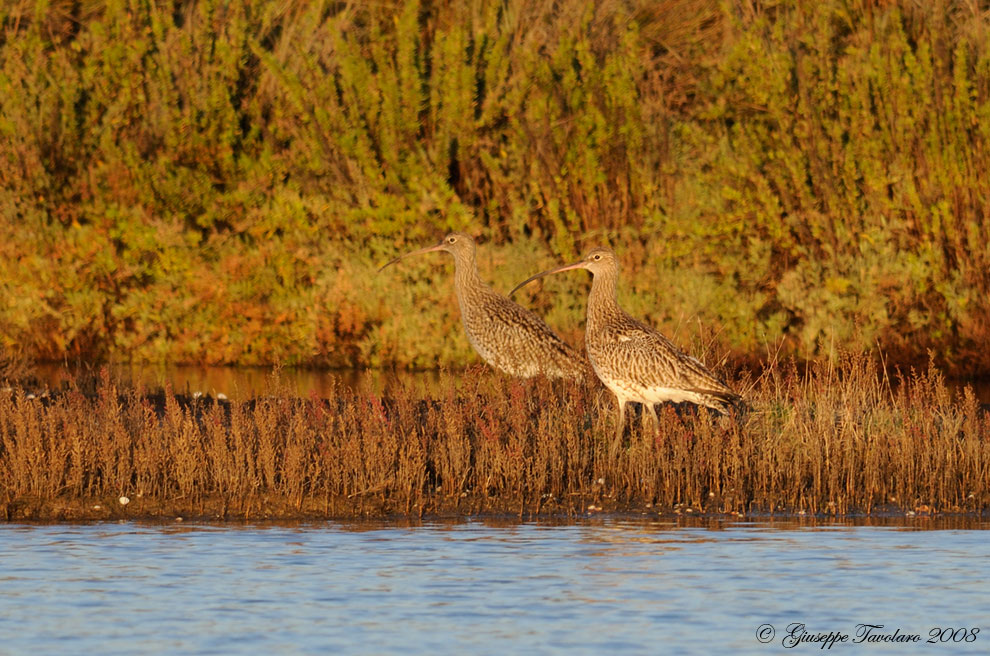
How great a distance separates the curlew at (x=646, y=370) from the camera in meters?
11.0

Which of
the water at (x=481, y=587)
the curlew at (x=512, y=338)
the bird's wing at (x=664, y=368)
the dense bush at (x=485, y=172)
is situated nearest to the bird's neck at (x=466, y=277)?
the curlew at (x=512, y=338)

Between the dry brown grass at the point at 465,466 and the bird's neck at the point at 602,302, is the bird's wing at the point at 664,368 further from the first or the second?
the bird's neck at the point at 602,302

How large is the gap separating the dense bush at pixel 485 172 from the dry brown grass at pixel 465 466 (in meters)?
6.42

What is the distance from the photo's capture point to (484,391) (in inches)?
517

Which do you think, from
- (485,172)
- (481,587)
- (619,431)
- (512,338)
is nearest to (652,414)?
(619,431)

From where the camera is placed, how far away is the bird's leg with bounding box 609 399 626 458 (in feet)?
36.0

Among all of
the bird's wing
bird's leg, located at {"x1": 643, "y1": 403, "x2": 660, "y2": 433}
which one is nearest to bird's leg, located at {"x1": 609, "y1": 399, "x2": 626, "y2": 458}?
bird's leg, located at {"x1": 643, "y1": 403, "x2": 660, "y2": 433}

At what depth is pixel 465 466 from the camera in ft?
35.1

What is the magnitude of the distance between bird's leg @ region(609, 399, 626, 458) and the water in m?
0.81

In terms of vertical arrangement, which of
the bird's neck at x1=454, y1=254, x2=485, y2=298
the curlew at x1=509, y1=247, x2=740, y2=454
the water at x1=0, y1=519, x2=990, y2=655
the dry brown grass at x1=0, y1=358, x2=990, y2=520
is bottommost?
the water at x1=0, y1=519, x2=990, y2=655

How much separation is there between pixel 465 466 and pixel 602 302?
1851mm

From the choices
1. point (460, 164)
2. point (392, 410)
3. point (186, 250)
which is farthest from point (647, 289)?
→ point (392, 410)

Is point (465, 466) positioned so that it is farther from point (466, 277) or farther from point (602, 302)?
point (466, 277)

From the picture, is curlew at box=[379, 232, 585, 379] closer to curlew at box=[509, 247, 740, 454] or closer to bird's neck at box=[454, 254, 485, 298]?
bird's neck at box=[454, 254, 485, 298]
